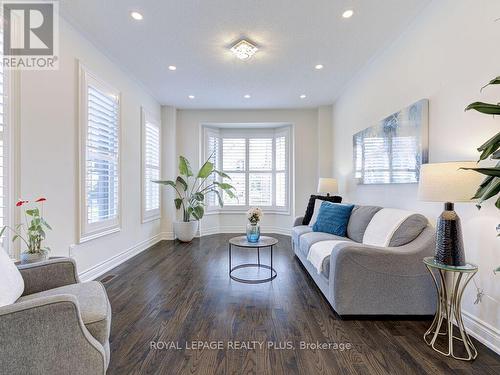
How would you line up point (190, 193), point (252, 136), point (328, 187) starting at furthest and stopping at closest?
1. point (252, 136)
2. point (190, 193)
3. point (328, 187)

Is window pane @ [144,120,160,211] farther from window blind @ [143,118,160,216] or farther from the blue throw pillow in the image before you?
the blue throw pillow

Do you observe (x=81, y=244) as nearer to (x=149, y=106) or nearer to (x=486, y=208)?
(x=149, y=106)

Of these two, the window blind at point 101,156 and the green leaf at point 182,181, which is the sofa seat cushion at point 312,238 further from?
the green leaf at point 182,181

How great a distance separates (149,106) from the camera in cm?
467

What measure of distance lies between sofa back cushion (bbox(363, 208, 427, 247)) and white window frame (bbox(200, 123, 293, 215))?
3.07m

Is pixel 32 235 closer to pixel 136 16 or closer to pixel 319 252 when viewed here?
pixel 136 16

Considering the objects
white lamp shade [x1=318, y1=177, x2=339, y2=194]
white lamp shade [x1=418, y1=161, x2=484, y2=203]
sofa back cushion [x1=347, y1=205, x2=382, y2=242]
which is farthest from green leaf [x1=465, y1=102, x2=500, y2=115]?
white lamp shade [x1=318, y1=177, x2=339, y2=194]

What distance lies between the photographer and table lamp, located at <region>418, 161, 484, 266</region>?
162cm

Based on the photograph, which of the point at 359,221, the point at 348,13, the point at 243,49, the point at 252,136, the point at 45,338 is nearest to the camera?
the point at 45,338

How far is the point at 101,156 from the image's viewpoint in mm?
3205

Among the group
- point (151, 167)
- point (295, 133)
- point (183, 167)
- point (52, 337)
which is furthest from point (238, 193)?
point (52, 337)

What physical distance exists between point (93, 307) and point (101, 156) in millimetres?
2438

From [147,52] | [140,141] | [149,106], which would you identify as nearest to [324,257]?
[147,52]

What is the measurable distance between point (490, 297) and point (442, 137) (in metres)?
1.33
